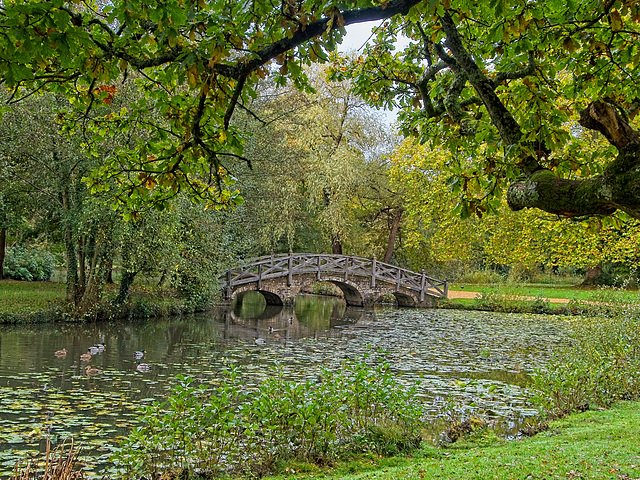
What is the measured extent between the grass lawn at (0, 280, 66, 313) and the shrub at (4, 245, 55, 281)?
2.52 m

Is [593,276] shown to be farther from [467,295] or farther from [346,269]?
[346,269]

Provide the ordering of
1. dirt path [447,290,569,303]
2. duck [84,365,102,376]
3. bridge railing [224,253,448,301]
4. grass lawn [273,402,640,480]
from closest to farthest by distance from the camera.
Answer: grass lawn [273,402,640,480]
duck [84,365,102,376]
bridge railing [224,253,448,301]
dirt path [447,290,569,303]

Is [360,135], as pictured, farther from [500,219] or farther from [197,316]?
[197,316]

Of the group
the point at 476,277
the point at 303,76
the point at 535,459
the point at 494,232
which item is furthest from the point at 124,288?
the point at 476,277

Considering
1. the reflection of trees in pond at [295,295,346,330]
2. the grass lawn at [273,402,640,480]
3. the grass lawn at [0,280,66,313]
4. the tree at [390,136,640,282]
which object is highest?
the tree at [390,136,640,282]

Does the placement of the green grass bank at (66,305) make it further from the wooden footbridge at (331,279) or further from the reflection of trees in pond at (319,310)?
the reflection of trees in pond at (319,310)

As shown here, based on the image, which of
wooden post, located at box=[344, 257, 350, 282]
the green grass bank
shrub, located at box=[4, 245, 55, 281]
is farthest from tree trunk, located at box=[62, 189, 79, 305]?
wooden post, located at box=[344, 257, 350, 282]

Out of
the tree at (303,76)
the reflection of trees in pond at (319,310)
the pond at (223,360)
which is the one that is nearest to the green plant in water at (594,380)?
the pond at (223,360)

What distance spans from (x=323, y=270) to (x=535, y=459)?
1858 cm

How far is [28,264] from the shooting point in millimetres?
22547

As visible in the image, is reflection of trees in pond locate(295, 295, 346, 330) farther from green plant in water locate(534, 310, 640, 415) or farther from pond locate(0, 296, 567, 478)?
green plant in water locate(534, 310, 640, 415)

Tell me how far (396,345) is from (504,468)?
29.1 feet

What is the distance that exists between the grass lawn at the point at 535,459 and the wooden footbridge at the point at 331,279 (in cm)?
1508

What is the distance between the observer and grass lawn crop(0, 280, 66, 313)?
14.0 meters
